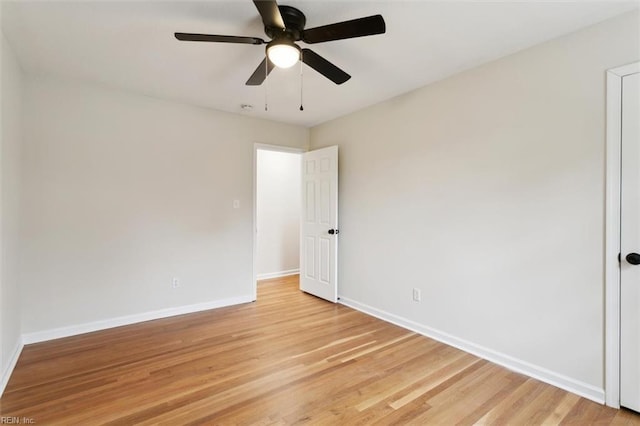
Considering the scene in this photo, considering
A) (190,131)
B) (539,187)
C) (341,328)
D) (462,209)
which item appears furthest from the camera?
(190,131)

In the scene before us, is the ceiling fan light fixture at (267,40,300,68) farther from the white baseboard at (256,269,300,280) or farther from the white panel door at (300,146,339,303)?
the white baseboard at (256,269,300,280)

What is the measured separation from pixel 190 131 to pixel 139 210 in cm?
Answer: 109

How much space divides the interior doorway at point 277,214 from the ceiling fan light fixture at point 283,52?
3.45 metres

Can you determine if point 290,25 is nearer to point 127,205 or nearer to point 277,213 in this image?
point 127,205

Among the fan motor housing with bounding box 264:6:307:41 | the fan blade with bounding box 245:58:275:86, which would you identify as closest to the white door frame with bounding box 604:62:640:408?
the fan motor housing with bounding box 264:6:307:41

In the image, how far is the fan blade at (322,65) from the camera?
2051mm

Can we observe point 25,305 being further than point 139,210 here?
No

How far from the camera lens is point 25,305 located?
281cm

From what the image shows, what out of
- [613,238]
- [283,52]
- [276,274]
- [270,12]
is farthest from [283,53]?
[276,274]

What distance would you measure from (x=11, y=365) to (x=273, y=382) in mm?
2043

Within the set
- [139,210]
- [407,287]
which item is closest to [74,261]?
[139,210]

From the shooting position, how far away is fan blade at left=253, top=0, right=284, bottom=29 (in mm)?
1504

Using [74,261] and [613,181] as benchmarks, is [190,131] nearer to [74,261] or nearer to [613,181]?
[74,261]

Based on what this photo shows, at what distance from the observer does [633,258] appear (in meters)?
1.89
